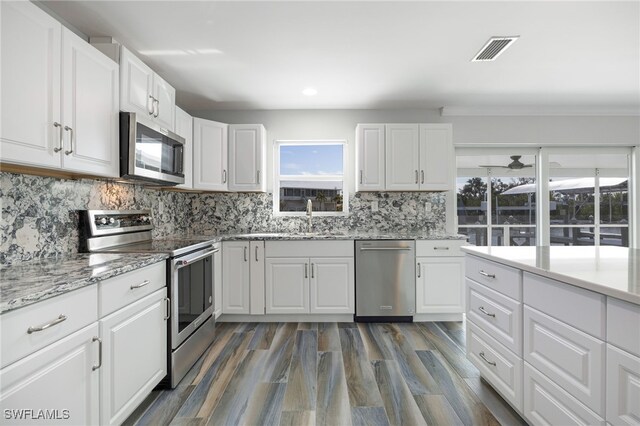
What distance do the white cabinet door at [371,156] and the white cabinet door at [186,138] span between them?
1818 mm

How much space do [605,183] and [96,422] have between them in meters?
5.47

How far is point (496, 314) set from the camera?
1.76m

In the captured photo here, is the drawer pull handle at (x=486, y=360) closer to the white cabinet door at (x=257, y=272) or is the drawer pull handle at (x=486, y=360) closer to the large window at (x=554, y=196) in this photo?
the white cabinet door at (x=257, y=272)

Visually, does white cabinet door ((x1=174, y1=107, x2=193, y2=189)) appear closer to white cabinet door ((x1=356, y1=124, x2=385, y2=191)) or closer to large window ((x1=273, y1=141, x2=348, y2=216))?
large window ((x1=273, y1=141, x2=348, y2=216))

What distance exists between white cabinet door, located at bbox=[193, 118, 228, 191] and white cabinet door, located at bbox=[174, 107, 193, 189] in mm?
54

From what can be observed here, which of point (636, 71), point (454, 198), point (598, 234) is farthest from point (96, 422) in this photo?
point (598, 234)

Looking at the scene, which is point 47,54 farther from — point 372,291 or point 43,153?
point 372,291

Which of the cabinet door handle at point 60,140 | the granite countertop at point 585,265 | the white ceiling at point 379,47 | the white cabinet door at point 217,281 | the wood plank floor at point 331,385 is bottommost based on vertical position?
the wood plank floor at point 331,385

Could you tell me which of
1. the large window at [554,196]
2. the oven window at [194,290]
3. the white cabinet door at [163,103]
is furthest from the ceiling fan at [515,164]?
the white cabinet door at [163,103]

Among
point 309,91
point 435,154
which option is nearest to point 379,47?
point 309,91

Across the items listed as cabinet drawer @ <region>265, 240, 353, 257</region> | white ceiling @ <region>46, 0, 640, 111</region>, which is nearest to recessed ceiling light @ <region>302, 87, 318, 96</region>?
white ceiling @ <region>46, 0, 640, 111</region>

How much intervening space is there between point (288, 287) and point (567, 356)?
92.3 inches

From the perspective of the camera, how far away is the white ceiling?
1.91 metres

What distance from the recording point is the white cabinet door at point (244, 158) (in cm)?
348
